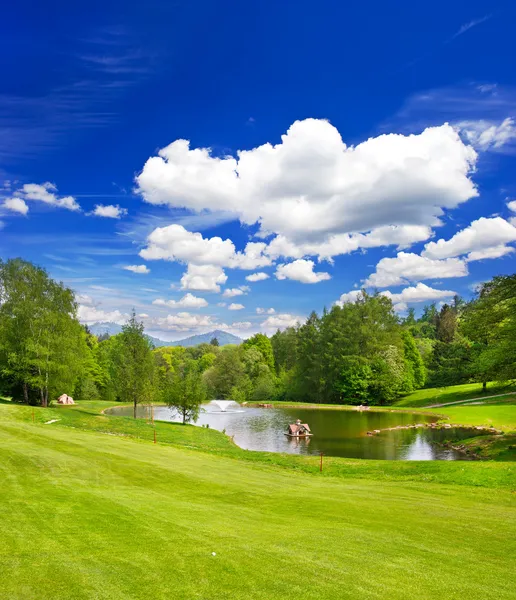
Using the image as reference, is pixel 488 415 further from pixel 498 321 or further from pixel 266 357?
pixel 266 357

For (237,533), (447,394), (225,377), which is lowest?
(447,394)

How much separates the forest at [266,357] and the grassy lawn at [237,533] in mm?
16978

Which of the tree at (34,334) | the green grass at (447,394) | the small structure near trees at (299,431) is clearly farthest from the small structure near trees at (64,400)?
the green grass at (447,394)

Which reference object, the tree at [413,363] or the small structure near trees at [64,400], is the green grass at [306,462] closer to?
the small structure near trees at [64,400]

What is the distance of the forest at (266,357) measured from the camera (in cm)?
3553

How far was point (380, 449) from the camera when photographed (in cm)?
4000

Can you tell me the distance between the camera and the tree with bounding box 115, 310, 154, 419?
50250 mm

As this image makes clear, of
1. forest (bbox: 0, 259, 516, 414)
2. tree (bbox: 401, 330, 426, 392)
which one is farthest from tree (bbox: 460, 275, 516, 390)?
tree (bbox: 401, 330, 426, 392)

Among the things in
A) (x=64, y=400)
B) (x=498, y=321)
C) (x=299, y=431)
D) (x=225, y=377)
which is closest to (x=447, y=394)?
(x=299, y=431)

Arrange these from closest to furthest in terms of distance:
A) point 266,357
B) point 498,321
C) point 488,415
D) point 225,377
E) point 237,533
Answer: point 237,533 → point 498,321 → point 488,415 → point 225,377 → point 266,357

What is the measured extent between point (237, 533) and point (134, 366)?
4241 centimetres

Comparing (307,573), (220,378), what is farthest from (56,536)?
(220,378)

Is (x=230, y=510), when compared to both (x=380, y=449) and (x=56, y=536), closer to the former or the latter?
(x=56, y=536)

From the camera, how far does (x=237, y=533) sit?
1065 cm
